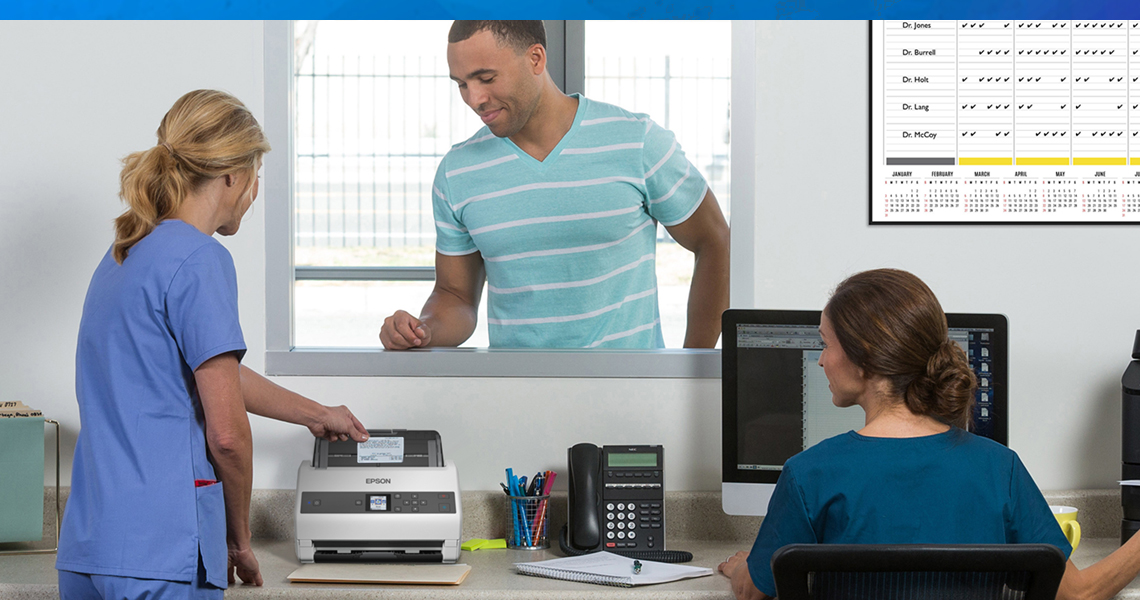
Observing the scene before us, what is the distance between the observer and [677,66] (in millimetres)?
2779

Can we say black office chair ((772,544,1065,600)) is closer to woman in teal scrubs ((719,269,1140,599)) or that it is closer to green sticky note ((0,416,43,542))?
woman in teal scrubs ((719,269,1140,599))

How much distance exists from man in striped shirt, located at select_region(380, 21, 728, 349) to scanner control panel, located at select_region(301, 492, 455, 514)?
1.35 feet

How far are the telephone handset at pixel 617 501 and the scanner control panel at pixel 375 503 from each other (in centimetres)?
25

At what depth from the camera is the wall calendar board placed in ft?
6.60

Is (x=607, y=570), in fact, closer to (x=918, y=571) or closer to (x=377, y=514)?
(x=377, y=514)

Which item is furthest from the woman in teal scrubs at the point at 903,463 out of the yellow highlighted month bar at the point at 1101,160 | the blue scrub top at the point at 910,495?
the yellow highlighted month bar at the point at 1101,160

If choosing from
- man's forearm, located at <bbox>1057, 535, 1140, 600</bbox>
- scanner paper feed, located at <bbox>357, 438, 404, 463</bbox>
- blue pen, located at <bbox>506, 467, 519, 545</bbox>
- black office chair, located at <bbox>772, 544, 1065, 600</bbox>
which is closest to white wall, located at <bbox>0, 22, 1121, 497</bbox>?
blue pen, located at <bbox>506, 467, 519, 545</bbox>

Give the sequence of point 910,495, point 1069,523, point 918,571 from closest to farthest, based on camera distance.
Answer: point 918,571 → point 910,495 → point 1069,523

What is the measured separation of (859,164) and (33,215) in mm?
1810

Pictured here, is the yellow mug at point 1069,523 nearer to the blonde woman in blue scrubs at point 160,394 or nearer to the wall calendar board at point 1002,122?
the wall calendar board at point 1002,122

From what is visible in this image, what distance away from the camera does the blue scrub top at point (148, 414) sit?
131 centimetres

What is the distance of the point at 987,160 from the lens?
201 cm

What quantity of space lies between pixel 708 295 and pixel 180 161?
1176 millimetres

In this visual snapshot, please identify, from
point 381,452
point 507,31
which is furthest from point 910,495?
point 507,31
